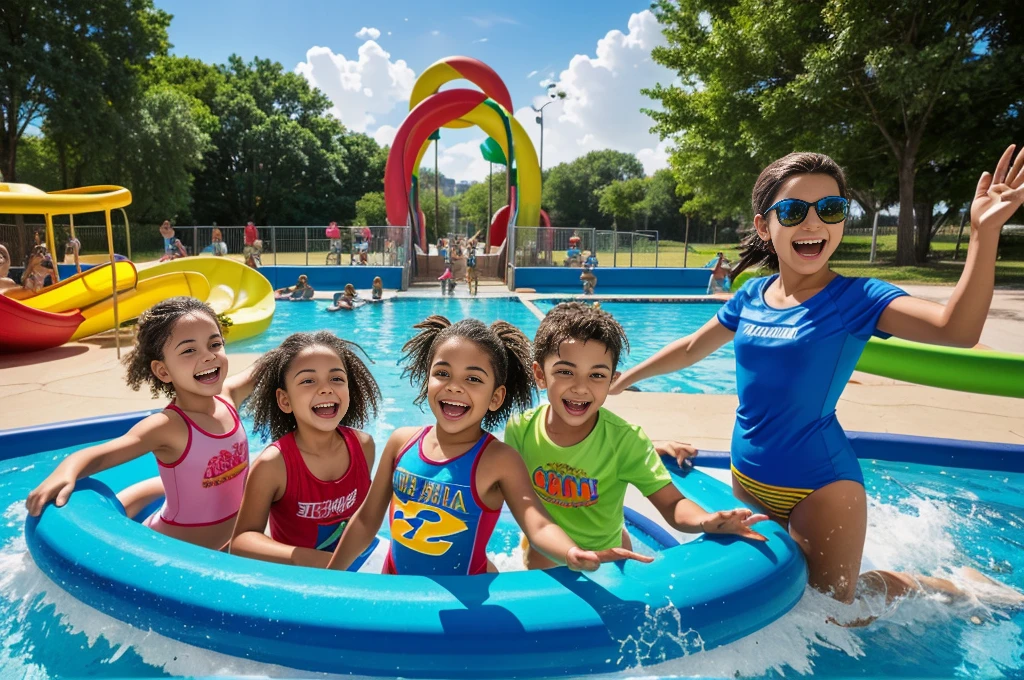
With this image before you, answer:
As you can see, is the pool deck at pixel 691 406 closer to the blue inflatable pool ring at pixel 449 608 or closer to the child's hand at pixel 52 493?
the blue inflatable pool ring at pixel 449 608

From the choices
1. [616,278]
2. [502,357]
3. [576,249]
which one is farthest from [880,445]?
[576,249]

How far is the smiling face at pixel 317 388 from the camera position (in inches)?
88.8

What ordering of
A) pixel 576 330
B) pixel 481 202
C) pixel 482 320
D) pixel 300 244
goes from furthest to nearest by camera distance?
1. pixel 481 202
2. pixel 300 244
3. pixel 482 320
4. pixel 576 330

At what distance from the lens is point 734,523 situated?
1.93 metres

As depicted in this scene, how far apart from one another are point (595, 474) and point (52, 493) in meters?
1.93

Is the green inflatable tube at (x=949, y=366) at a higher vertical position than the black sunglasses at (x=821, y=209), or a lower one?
lower

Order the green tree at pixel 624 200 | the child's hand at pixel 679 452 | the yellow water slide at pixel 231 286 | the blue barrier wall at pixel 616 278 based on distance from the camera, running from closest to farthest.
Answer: the child's hand at pixel 679 452 < the yellow water slide at pixel 231 286 < the blue barrier wall at pixel 616 278 < the green tree at pixel 624 200

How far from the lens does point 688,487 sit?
2.74 meters

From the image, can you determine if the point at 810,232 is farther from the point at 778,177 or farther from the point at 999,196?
the point at 999,196

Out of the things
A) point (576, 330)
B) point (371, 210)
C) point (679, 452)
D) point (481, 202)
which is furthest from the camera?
point (481, 202)

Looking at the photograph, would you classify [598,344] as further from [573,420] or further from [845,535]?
[845,535]

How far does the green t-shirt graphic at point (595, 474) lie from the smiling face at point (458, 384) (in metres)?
0.38

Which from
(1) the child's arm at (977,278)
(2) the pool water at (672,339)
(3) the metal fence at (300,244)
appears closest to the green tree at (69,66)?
(3) the metal fence at (300,244)

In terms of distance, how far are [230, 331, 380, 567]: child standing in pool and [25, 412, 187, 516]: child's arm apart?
0.35 metres
